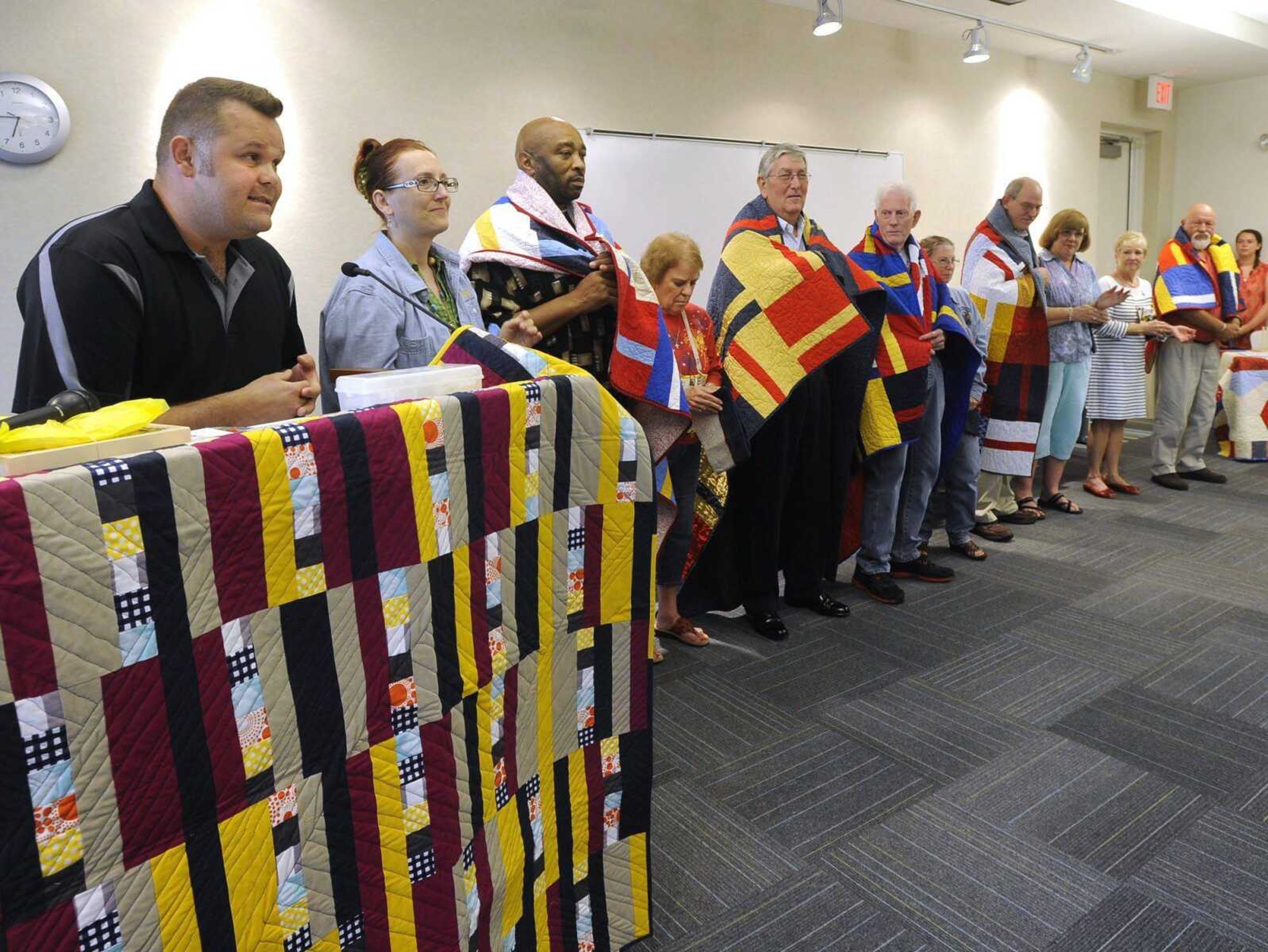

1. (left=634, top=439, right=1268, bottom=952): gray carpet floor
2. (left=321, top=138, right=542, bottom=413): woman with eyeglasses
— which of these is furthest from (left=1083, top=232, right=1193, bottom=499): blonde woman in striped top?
(left=321, top=138, right=542, bottom=413): woman with eyeglasses

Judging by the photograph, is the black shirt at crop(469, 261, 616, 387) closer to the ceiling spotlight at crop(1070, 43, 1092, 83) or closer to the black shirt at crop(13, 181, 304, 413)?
the black shirt at crop(13, 181, 304, 413)

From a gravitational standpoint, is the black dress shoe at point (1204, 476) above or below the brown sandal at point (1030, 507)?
below

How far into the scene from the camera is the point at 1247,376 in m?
5.40

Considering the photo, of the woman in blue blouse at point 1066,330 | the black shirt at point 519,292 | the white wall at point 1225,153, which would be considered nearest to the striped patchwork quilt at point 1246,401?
the woman in blue blouse at point 1066,330

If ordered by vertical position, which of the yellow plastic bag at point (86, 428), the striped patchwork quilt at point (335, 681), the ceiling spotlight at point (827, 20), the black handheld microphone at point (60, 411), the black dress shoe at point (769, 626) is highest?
the ceiling spotlight at point (827, 20)

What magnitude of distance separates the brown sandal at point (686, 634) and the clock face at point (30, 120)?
2671 mm

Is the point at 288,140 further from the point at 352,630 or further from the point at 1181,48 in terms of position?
the point at 1181,48

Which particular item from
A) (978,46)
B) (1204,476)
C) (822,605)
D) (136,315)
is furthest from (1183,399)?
(136,315)

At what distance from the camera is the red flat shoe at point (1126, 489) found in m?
4.79

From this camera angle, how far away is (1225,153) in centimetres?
731

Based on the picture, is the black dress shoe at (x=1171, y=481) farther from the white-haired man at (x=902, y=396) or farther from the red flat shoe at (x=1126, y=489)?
the white-haired man at (x=902, y=396)

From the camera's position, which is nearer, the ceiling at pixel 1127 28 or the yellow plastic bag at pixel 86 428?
Result: the yellow plastic bag at pixel 86 428

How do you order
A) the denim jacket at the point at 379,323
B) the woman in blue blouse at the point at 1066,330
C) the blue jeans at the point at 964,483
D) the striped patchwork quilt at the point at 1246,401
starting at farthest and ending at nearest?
the striped patchwork quilt at the point at 1246,401, the woman in blue blouse at the point at 1066,330, the blue jeans at the point at 964,483, the denim jacket at the point at 379,323

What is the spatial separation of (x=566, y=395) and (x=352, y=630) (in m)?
0.44
